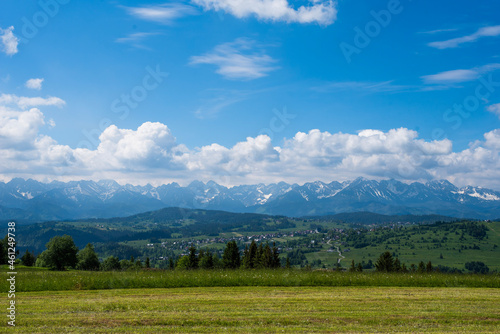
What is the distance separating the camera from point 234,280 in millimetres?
20672

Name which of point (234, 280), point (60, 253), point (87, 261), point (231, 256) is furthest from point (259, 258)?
point (234, 280)

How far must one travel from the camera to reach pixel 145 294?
17.4 m

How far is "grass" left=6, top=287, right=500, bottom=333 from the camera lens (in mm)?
11508

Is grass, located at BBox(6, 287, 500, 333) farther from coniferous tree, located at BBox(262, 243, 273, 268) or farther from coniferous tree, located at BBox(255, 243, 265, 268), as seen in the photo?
coniferous tree, located at BBox(255, 243, 265, 268)

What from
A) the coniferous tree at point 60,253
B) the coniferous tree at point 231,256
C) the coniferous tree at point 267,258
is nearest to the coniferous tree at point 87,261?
the coniferous tree at point 60,253

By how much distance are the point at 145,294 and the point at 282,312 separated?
762 centimetres

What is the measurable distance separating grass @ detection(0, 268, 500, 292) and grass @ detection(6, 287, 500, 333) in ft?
4.34

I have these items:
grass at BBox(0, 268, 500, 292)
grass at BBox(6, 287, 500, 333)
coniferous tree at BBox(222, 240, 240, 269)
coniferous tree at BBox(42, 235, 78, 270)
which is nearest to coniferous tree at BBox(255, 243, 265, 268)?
coniferous tree at BBox(222, 240, 240, 269)

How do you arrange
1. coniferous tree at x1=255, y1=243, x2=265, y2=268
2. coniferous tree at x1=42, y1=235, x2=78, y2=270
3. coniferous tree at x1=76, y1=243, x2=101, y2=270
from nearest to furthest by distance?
coniferous tree at x1=255, y1=243, x2=265, y2=268
coniferous tree at x1=42, y1=235, x2=78, y2=270
coniferous tree at x1=76, y1=243, x2=101, y2=270

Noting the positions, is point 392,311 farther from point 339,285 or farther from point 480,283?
point 480,283

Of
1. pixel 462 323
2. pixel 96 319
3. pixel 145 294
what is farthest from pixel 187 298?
pixel 462 323

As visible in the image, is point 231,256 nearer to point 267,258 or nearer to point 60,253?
point 267,258

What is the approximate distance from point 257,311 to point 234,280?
732 centimetres

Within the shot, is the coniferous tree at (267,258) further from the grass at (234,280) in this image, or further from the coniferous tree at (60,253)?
the grass at (234,280)
